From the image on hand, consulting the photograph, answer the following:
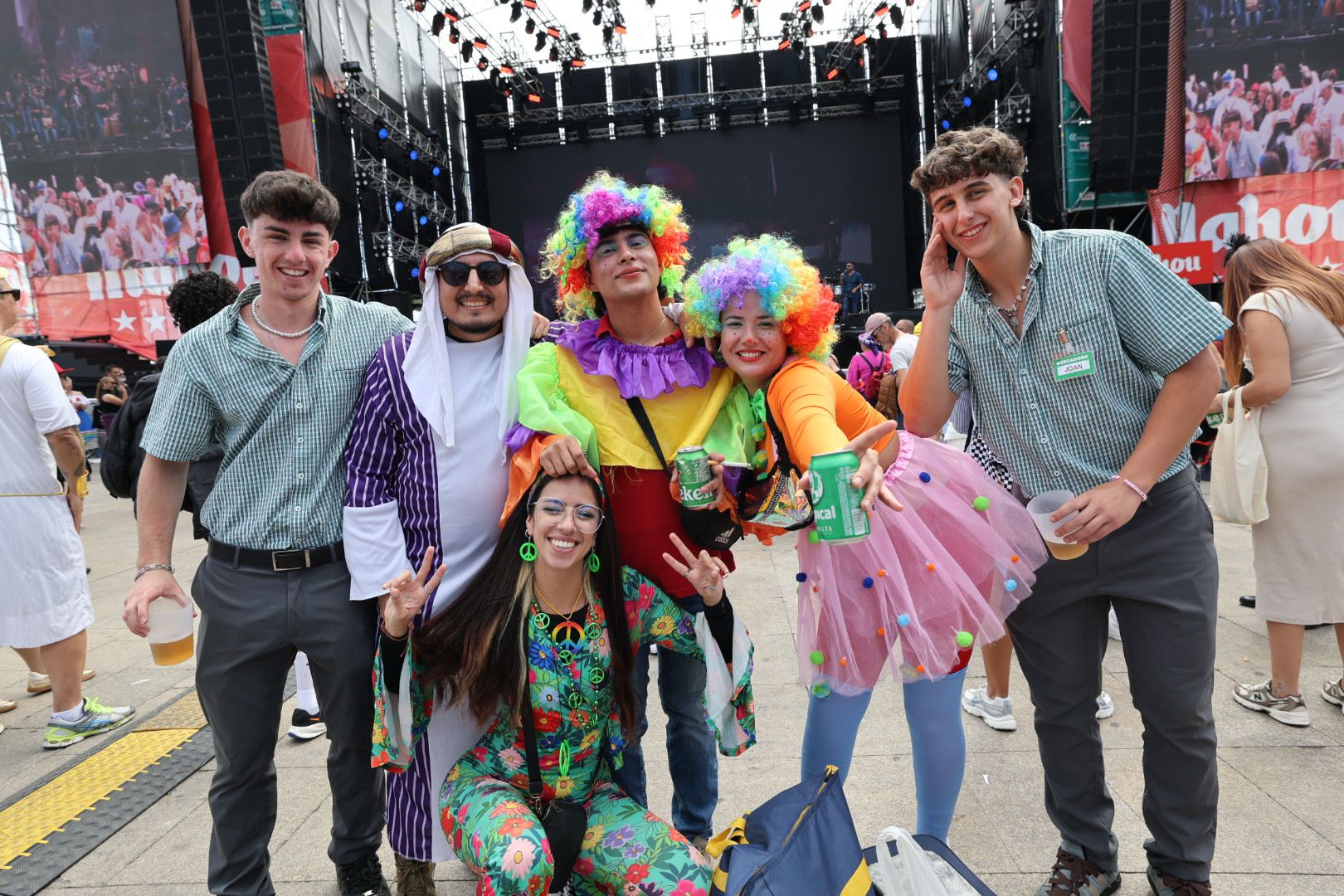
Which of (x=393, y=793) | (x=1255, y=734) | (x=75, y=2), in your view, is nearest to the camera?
(x=393, y=793)

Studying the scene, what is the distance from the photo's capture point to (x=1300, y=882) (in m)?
2.21

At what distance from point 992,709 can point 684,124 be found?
17762 millimetres

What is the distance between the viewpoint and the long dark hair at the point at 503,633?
2.03 meters

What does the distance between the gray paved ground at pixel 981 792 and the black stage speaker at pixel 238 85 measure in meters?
10.6

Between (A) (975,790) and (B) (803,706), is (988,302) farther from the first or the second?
(B) (803,706)

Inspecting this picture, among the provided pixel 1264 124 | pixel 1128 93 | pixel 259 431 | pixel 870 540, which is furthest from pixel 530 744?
pixel 1264 124

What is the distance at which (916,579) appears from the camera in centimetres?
199

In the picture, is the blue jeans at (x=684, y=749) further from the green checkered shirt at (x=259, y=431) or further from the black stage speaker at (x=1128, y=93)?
the black stage speaker at (x=1128, y=93)

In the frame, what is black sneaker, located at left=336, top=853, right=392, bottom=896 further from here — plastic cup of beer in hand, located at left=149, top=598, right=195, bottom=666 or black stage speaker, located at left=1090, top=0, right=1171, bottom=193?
black stage speaker, located at left=1090, top=0, right=1171, bottom=193

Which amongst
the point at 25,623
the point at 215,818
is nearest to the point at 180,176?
the point at 25,623

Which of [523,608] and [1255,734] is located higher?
[523,608]

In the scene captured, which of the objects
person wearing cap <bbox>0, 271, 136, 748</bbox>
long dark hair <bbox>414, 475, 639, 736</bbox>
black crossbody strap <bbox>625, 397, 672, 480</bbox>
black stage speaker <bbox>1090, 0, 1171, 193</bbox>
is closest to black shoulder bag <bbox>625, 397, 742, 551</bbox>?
black crossbody strap <bbox>625, 397, 672, 480</bbox>

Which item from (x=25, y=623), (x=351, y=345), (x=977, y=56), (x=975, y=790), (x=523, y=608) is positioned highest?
(x=977, y=56)

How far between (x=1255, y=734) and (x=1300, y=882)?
3.40 ft
